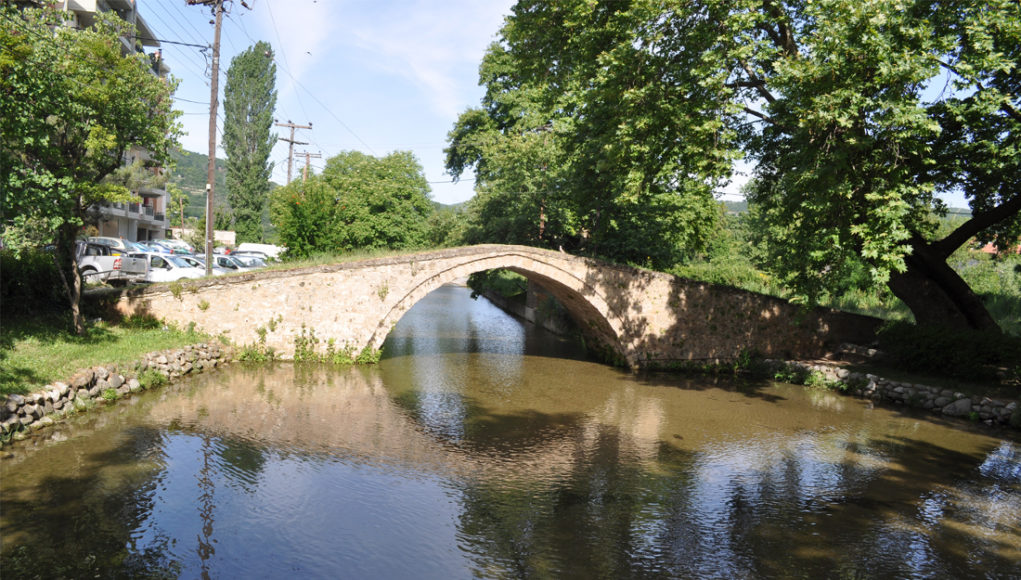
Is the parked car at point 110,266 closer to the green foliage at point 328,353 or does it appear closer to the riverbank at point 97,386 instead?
the riverbank at point 97,386

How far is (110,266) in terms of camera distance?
21156 millimetres

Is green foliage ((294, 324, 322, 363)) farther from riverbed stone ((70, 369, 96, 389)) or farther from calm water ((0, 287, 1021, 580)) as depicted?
riverbed stone ((70, 369, 96, 389))

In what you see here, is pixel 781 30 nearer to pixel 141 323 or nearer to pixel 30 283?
pixel 141 323

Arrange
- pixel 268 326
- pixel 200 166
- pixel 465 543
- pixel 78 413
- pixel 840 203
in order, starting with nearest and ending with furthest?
pixel 465 543 < pixel 78 413 < pixel 840 203 < pixel 268 326 < pixel 200 166

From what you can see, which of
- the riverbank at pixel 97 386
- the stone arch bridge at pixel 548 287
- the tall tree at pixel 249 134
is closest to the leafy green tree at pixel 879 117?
the stone arch bridge at pixel 548 287

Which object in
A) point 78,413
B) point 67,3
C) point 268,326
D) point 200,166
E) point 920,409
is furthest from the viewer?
point 200,166

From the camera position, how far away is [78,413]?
1047 centimetres

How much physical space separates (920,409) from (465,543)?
13.0 metres

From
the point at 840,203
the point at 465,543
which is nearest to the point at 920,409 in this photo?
the point at 840,203

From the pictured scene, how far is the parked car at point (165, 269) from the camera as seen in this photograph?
68.8 ft

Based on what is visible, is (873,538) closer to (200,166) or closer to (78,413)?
(78,413)

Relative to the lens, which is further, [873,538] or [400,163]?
[400,163]

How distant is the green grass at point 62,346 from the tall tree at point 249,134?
36.5 meters

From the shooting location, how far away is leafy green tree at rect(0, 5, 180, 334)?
33.6 ft
